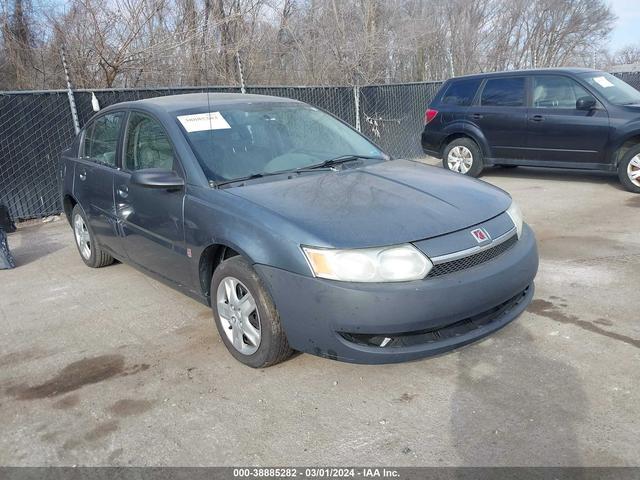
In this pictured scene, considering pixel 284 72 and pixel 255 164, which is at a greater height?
pixel 284 72

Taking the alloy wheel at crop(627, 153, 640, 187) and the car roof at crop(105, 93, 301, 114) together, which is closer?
the car roof at crop(105, 93, 301, 114)

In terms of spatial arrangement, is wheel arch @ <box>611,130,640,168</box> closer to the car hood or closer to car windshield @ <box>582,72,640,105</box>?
car windshield @ <box>582,72,640,105</box>

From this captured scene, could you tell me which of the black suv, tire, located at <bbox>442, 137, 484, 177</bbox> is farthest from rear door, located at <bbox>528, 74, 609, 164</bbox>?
tire, located at <bbox>442, 137, 484, 177</bbox>

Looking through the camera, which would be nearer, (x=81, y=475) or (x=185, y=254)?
(x=81, y=475)

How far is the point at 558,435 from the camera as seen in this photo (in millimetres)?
2482

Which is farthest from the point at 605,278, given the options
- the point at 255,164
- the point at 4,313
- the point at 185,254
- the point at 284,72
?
the point at 284,72

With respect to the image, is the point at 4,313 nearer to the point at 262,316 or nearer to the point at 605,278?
the point at 262,316

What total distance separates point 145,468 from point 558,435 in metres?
1.89

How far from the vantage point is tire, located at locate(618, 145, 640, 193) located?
23.9 feet

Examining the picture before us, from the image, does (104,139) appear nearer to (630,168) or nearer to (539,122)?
(539,122)

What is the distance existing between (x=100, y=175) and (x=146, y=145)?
0.81m

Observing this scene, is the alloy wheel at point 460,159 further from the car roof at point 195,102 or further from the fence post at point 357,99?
the car roof at point 195,102

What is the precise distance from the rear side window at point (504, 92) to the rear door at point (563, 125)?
206 mm

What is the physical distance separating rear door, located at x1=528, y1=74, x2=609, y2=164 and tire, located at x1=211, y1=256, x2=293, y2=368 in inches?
249
